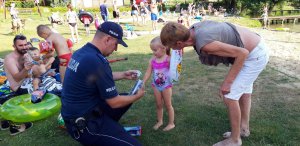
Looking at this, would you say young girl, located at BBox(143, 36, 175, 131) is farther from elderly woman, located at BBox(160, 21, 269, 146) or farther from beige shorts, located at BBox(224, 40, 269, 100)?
beige shorts, located at BBox(224, 40, 269, 100)

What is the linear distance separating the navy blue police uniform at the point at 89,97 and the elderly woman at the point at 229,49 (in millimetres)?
781

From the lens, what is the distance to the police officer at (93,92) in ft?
9.38

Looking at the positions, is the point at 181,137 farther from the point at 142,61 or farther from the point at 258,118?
the point at 142,61

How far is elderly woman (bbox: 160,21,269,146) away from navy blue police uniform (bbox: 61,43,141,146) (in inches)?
30.8

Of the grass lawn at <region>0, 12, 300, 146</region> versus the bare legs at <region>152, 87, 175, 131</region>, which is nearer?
the grass lawn at <region>0, 12, 300, 146</region>

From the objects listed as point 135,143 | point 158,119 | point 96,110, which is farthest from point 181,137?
point 96,110

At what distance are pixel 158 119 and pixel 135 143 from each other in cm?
133

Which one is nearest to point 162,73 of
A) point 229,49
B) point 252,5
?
point 229,49

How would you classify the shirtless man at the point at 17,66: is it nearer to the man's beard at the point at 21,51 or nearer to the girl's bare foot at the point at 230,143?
the man's beard at the point at 21,51

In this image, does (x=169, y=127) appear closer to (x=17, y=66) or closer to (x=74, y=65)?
(x=74, y=65)

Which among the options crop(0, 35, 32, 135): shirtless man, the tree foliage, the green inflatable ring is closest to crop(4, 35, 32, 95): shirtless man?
crop(0, 35, 32, 135): shirtless man

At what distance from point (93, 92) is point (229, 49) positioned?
59.2 inches

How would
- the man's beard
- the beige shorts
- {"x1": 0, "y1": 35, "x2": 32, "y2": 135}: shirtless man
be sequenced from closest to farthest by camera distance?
the beige shorts, {"x1": 0, "y1": 35, "x2": 32, "y2": 135}: shirtless man, the man's beard

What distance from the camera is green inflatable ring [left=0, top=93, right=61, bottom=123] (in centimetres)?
434
